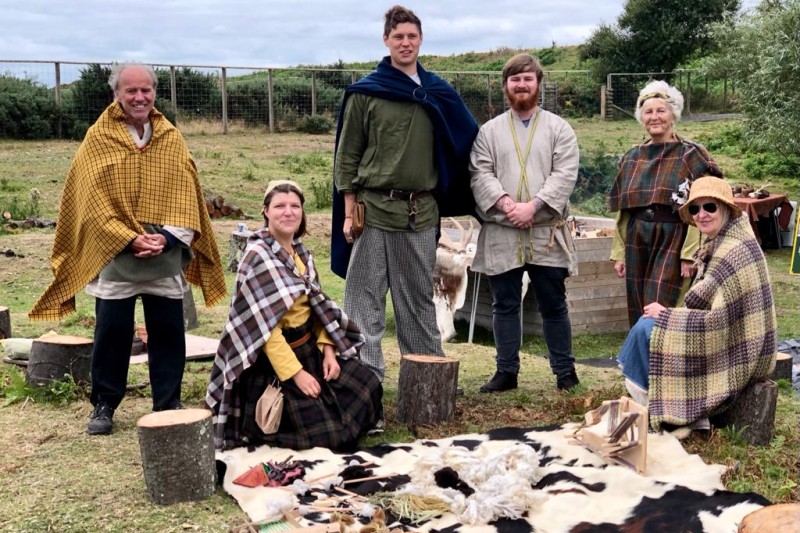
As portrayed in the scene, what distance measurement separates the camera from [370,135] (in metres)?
5.28

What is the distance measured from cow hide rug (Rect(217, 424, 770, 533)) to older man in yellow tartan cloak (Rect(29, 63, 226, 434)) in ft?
2.56

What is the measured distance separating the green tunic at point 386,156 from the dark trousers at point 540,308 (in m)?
0.59

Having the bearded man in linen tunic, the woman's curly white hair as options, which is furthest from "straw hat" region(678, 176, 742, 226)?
the bearded man in linen tunic

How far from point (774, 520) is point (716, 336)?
1575 millimetres

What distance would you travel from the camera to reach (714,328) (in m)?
4.48

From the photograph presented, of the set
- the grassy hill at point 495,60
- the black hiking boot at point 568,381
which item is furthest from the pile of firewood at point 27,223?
the grassy hill at point 495,60

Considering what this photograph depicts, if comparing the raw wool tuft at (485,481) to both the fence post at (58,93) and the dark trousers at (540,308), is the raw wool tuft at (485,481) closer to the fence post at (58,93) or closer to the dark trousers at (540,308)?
the dark trousers at (540,308)

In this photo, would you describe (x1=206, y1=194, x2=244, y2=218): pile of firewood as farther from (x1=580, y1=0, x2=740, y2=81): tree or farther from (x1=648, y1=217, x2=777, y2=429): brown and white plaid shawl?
(x1=580, y1=0, x2=740, y2=81): tree

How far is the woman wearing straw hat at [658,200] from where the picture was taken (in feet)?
17.1

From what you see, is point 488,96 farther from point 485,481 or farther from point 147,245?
point 485,481

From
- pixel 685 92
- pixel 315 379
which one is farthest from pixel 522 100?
pixel 685 92

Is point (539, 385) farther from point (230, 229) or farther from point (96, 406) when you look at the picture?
point (230, 229)

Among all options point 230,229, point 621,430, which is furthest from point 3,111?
point 621,430

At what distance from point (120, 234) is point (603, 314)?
→ 4.93 metres
